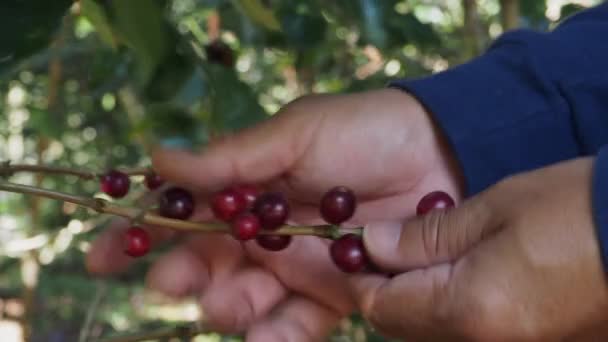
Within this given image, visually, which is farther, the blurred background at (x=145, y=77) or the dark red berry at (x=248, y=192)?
the dark red berry at (x=248, y=192)

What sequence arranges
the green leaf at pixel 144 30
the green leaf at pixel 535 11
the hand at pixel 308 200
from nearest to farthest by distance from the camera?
the green leaf at pixel 144 30
the hand at pixel 308 200
the green leaf at pixel 535 11

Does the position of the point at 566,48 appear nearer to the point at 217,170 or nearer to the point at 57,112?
the point at 217,170

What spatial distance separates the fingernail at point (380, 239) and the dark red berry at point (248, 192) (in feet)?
0.34

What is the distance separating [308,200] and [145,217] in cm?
27

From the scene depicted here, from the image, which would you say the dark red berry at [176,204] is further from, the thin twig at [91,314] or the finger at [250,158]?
the thin twig at [91,314]

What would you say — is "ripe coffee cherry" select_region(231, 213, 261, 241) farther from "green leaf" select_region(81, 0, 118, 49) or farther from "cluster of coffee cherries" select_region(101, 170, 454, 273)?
"green leaf" select_region(81, 0, 118, 49)

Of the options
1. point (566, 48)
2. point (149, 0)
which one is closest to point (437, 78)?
point (566, 48)

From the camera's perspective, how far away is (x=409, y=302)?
624 mm

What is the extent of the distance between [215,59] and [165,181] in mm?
364

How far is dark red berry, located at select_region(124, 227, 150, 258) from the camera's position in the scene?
2.14 feet

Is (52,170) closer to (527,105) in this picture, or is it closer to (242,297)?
(242,297)

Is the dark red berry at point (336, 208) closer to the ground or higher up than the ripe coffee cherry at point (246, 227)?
closer to the ground

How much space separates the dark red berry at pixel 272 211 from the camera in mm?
632

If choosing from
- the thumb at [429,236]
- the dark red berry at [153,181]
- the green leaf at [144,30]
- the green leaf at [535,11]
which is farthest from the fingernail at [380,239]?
the green leaf at [535,11]
